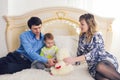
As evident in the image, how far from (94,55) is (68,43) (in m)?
0.55

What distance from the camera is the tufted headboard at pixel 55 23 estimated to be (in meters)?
3.04

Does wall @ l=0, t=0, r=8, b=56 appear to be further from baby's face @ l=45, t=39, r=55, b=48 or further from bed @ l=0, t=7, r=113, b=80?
baby's face @ l=45, t=39, r=55, b=48

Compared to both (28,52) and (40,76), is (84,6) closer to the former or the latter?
(28,52)

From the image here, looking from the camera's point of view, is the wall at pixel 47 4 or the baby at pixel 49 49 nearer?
the baby at pixel 49 49

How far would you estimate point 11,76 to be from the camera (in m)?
2.19

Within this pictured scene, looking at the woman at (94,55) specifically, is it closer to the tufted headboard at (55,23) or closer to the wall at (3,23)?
the tufted headboard at (55,23)

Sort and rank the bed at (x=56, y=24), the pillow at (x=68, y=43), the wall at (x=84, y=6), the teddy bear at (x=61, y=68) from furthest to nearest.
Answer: the wall at (x=84, y=6) < the bed at (x=56, y=24) < the pillow at (x=68, y=43) < the teddy bear at (x=61, y=68)

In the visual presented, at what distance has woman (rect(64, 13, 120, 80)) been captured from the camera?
7.37 ft

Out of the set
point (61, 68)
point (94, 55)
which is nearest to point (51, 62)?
point (61, 68)

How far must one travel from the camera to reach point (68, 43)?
286 centimetres

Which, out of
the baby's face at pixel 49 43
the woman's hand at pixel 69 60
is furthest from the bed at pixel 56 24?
the woman's hand at pixel 69 60

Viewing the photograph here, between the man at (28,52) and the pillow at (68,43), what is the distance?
212 mm

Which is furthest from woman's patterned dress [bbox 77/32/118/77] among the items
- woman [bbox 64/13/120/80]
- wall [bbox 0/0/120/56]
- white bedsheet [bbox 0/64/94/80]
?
wall [bbox 0/0/120/56]

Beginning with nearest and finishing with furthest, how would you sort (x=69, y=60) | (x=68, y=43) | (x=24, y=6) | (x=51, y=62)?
(x=69, y=60)
(x=51, y=62)
(x=68, y=43)
(x=24, y=6)
